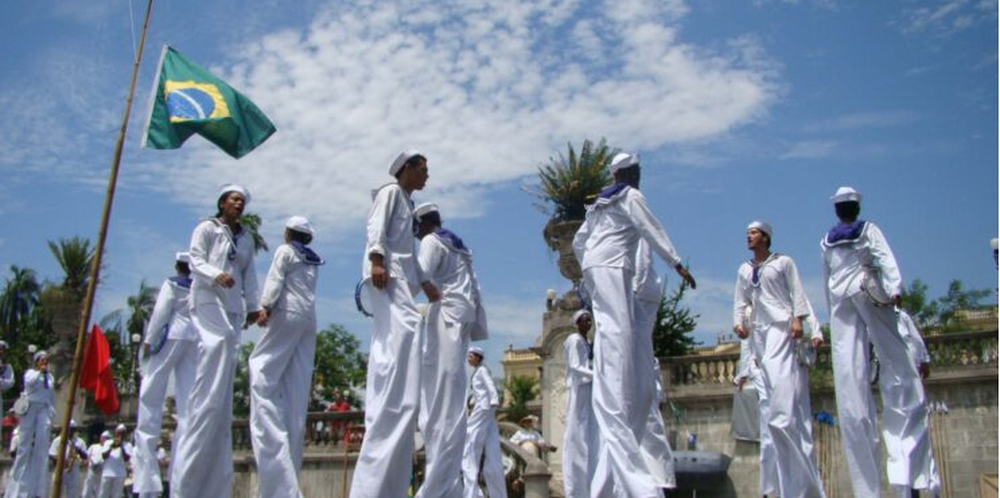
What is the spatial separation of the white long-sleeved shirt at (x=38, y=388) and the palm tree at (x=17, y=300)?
4230 cm

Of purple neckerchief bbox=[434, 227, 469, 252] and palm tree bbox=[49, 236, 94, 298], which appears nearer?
purple neckerchief bbox=[434, 227, 469, 252]

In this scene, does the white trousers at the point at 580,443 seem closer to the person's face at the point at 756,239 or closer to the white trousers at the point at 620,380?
the person's face at the point at 756,239

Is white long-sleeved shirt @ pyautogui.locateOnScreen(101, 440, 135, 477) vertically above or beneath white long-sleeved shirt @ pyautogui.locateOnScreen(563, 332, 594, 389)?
beneath

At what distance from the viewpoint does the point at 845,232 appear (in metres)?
7.67

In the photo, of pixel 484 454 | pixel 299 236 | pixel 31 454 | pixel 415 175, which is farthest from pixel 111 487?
pixel 415 175

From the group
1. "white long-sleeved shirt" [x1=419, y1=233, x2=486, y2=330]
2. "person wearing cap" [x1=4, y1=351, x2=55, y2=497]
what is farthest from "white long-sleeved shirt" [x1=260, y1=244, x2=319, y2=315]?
"person wearing cap" [x1=4, y1=351, x2=55, y2=497]

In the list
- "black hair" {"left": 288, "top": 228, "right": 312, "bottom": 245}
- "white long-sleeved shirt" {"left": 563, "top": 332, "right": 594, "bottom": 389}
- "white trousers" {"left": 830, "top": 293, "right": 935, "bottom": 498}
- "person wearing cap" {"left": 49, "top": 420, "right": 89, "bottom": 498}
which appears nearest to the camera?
"white trousers" {"left": 830, "top": 293, "right": 935, "bottom": 498}

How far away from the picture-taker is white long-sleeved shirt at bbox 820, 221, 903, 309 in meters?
7.22

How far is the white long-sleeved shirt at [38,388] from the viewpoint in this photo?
1332 centimetres

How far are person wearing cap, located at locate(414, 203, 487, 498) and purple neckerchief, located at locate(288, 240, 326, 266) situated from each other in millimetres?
970

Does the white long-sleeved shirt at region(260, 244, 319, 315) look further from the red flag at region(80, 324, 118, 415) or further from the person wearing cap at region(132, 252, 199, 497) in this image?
the red flag at region(80, 324, 118, 415)

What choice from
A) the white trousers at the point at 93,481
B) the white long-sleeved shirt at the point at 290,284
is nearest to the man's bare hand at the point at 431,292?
the white long-sleeved shirt at the point at 290,284

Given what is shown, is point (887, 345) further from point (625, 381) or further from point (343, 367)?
point (343, 367)

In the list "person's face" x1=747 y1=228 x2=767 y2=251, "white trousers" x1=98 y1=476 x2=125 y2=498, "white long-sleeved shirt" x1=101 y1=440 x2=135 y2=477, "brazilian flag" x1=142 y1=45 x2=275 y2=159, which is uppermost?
"brazilian flag" x1=142 y1=45 x2=275 y2=159
